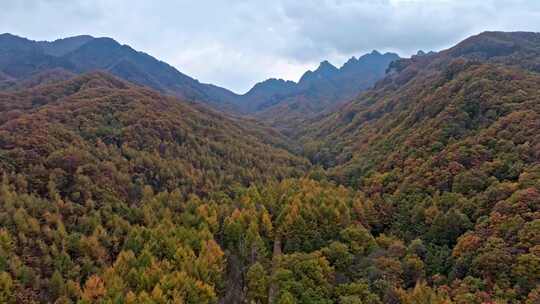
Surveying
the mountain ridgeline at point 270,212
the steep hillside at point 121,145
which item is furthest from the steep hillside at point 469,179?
the steep hillside at point 121,145

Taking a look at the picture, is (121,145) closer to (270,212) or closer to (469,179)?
(270,212)

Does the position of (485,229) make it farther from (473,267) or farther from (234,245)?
(234,245)

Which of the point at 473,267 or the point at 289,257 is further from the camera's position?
the point at 289,257

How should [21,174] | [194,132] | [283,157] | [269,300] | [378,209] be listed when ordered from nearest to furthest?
[269,300] < [21,174] < [378,209] < [194,132] < [283,157]

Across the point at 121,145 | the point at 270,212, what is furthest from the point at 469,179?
the point at 121,145

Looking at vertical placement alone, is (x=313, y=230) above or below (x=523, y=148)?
below

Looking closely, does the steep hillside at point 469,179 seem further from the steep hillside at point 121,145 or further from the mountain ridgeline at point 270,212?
the steep hillside at point 121,145

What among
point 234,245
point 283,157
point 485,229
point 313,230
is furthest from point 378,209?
point 283,157

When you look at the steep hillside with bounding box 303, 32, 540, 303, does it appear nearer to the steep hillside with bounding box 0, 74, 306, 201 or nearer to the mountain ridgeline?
the mountain ridgeline

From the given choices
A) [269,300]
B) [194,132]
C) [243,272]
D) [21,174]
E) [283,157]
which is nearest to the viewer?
[269,300]
